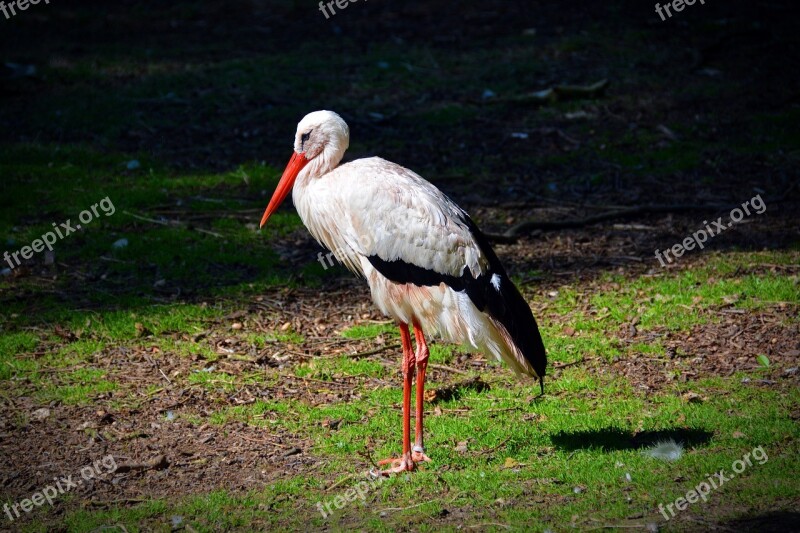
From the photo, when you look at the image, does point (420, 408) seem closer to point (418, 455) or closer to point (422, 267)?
point (418, 455)

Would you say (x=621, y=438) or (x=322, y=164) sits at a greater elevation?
(x=322, y=164)

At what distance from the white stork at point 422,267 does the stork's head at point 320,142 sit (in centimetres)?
18

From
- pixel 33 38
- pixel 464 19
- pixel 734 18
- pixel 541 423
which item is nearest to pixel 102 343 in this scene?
pixel 541 423

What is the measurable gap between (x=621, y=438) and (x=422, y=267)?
5.46 ft

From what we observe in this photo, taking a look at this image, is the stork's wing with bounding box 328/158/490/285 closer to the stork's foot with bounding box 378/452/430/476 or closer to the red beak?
the red beak

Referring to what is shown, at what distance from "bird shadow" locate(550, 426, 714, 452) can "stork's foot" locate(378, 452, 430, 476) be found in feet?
2.83

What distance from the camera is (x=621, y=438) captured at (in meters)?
5.54

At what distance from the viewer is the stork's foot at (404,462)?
5.23 m

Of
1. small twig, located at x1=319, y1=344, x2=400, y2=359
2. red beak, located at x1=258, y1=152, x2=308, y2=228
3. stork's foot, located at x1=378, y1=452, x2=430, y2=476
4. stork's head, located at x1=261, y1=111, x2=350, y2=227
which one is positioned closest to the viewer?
stork's foot, located at x1=378, y1=452, x2=430, y2=476

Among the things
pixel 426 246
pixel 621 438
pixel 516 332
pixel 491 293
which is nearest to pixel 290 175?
pixel 426 246

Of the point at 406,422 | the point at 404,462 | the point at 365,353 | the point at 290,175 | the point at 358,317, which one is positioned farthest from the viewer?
the point at 358,317

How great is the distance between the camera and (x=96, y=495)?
16.5ft

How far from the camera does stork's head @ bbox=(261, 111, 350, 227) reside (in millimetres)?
5707

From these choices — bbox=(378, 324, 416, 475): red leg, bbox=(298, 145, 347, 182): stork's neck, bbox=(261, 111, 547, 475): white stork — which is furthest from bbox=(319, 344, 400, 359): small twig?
bbox=(298, 145, 347, 182): stork's neck
